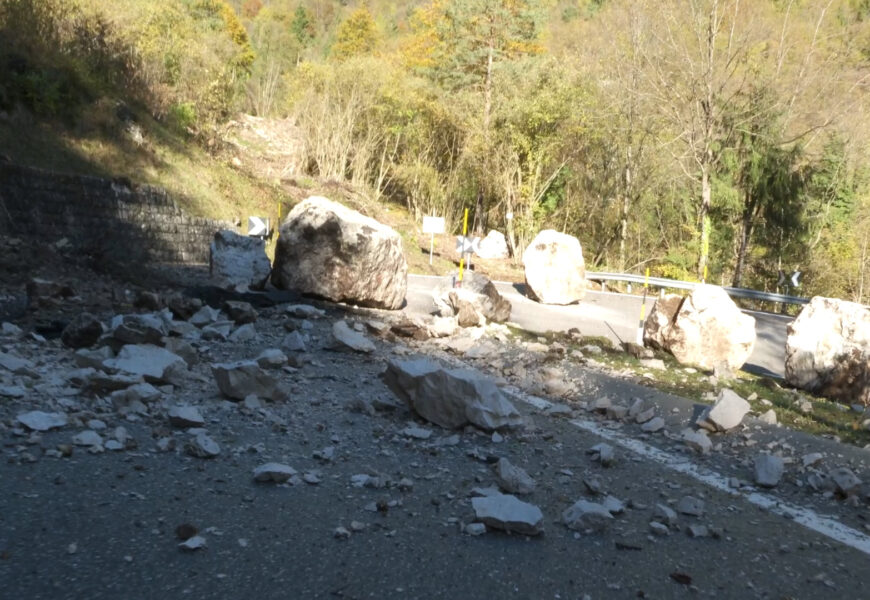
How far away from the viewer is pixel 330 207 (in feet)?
41.0

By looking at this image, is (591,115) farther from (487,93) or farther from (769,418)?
(769,418)

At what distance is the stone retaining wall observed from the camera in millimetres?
14914

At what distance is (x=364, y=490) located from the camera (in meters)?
4.34

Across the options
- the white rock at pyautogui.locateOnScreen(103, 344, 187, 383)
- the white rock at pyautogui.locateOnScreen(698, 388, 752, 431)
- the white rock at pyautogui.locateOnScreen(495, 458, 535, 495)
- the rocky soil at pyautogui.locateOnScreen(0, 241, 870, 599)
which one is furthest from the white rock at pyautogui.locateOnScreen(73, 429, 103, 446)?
the white rock at pyautogui.locateOnScreen(698, 388, 752, 431)

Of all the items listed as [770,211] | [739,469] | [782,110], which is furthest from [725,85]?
[739,469]

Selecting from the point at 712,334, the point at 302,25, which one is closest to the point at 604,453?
the point at 712,334

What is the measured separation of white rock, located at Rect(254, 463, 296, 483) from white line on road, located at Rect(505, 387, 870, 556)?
2.62 metres

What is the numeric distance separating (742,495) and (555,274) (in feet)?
42.6

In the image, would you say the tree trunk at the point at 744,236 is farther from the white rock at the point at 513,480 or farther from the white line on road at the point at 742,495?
the white rock at the point at 513,480

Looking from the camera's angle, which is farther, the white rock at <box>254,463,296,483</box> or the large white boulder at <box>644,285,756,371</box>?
the large white boulder at <box>644,285,756,371</box>

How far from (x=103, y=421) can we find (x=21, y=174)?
41.8 feet

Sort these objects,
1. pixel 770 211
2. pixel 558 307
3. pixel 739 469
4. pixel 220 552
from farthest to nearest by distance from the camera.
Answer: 1. pixel 770 211
2. pixel 558 307
3. pixel 739 469
4. pixel 220 552

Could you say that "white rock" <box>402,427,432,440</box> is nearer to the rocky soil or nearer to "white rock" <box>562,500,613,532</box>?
the rocky soil

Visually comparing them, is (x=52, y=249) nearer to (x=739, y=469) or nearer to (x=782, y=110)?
(x=739, y=469)
